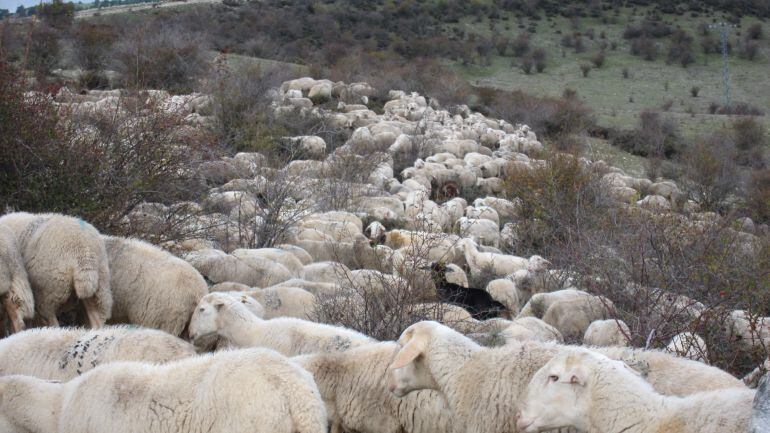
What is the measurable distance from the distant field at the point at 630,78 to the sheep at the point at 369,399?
99.3 ft

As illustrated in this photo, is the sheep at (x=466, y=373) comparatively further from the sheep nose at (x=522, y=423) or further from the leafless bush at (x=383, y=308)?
the leafless bush at (x=383, y=308)

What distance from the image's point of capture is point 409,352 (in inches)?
205

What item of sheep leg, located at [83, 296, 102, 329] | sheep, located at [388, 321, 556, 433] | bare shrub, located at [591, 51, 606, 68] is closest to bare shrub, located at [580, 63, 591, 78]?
bare shrub, located at [591, 51, 606, 68]

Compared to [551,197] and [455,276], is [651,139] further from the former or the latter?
[455,276]

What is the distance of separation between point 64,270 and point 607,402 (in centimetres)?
445

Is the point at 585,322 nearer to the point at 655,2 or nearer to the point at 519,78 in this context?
the point at 519,78

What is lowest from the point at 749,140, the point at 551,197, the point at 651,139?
the point at 749,140

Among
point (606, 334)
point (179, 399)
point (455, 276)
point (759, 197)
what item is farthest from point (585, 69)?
point (179, 399)

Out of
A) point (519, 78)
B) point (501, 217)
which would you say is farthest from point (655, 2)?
point (501, 217)

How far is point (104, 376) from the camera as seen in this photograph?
16.0 ft

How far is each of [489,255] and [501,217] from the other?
4.69 meters

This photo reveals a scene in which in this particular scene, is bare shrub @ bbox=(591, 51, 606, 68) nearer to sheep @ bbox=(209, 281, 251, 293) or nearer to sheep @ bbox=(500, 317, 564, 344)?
sheep @ bbox=(500, 317, 564, 344)

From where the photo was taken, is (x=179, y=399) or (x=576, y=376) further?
(x=179, y=399)

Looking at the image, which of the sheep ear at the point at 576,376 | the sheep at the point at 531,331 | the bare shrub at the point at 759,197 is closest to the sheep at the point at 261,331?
the sheep at the point at 531,331
